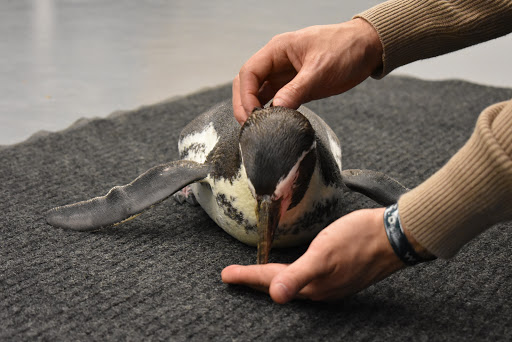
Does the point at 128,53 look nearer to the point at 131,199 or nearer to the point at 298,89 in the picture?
the point at 131,199

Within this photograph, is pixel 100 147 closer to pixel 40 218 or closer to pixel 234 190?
pixel 40 218

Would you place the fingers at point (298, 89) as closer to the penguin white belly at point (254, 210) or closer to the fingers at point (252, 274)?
the penguin white belly at point (254, 210)

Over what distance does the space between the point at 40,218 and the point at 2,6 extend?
2151 millimetres

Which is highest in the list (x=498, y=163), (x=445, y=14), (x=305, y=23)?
(x=445, y=14)

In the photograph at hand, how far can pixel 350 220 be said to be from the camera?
101 centimetres

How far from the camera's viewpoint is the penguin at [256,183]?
105cm

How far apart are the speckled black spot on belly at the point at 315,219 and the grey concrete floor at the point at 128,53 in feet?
3.32

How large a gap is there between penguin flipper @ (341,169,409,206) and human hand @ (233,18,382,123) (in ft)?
0.61

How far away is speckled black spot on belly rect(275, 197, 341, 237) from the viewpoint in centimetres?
119

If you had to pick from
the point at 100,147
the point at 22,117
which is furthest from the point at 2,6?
the point at 100,147

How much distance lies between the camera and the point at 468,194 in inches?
36.4

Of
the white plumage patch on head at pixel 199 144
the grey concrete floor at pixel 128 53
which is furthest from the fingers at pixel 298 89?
the grey concrete floor at pixel 128 53

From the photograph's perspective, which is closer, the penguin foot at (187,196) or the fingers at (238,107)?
the fingers at (238,107)

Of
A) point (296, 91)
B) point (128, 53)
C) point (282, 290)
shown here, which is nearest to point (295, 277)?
point (282, 290)
